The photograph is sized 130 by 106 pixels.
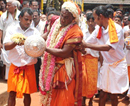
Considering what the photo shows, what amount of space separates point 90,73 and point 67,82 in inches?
83.2

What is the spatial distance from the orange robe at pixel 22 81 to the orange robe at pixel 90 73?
164 cm

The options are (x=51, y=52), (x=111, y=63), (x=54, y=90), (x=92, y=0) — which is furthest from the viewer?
(x=92, y=0)

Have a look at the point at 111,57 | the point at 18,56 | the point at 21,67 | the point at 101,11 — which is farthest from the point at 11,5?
the point at 111,57

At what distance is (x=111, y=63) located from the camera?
4.82 m

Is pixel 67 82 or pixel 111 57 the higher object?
pixel 111 57

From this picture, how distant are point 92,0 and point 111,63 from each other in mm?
14459

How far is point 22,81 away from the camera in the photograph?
441cm

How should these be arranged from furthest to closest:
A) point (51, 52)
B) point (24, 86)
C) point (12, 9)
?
point (12, 9), point (24, 86), point (51, 52)

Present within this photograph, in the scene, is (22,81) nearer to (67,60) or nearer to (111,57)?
(67,60)

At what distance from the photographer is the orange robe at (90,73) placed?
18.9 ft

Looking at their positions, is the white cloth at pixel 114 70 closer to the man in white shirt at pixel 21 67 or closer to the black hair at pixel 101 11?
the black hair at pixel 101 11

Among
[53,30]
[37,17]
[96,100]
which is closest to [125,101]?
[96,100]

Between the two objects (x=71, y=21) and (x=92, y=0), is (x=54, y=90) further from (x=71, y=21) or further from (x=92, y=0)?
(x=92, y=0)

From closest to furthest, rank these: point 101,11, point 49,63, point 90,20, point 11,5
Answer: point 49,63
point 101,11
point 90,20
point 11,5
